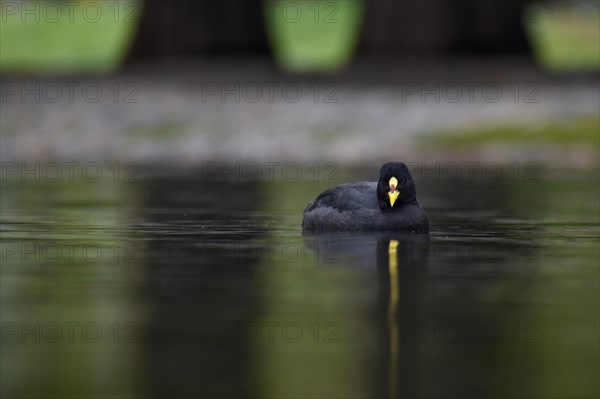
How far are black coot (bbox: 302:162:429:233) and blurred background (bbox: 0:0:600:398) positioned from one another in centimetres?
25

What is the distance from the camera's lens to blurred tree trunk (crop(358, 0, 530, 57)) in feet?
123

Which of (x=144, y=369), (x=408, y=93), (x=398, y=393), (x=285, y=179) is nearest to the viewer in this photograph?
(x=398, y=393)

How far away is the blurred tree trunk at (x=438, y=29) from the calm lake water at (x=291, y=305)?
53.8ft

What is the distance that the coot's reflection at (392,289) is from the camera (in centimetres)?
926

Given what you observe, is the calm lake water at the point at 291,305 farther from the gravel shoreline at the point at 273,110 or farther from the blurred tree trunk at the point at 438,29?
the blurred tree trunk at the point at 438,29

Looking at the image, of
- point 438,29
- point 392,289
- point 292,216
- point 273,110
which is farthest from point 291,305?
point 438,29

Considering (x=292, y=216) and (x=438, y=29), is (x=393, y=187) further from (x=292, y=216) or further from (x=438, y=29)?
(x=438, y=29)

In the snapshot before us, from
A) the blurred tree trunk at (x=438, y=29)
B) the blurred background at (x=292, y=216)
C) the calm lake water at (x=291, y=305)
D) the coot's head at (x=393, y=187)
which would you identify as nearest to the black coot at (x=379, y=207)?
the coot's head at (x=393, y=187)

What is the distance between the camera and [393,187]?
55.4 feet

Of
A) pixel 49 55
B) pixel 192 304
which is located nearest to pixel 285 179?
pixel 192 304

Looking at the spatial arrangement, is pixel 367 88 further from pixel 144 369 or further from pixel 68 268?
pixel 144 369

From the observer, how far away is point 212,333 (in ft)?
34.8

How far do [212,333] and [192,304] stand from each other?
1.44 metres

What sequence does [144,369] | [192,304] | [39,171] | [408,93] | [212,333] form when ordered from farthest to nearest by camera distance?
[408,93], [39,171], [192,304], [212,333], [144,369]
